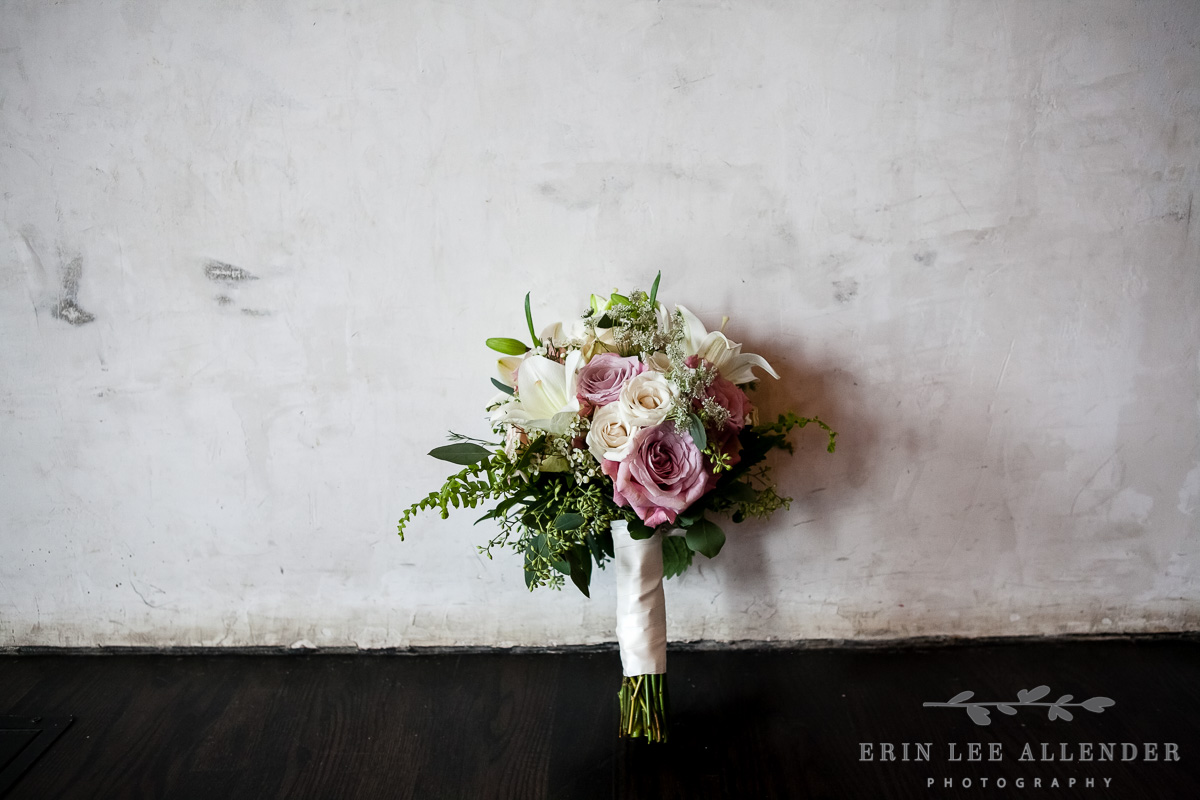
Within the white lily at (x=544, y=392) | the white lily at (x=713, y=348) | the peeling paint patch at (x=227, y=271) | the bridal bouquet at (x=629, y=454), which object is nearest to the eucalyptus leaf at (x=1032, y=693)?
the bridal bouquet at (x=629, y=454)

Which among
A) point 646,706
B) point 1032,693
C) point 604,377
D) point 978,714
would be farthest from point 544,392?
point 1032,693

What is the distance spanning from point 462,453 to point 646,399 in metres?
0.37

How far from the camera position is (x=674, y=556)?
4.21 feet

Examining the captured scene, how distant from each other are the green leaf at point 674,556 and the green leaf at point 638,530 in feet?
0.38

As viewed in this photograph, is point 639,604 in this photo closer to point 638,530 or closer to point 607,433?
point 638,530

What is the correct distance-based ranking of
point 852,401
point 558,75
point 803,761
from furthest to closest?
1. point 852,401
2. point 558,75
3. point 803,761

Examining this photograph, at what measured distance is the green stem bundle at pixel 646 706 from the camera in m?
1.20

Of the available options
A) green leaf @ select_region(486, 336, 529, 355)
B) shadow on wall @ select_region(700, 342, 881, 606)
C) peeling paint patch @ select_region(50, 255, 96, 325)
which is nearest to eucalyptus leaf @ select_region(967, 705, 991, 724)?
shadow on wall @ select_region(700, 342, 881, 606)

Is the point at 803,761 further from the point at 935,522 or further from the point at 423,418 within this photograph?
the point at 423,418

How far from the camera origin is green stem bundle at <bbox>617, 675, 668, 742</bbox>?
120 cm

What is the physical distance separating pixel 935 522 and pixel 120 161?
173 cm

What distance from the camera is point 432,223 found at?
1331 mm

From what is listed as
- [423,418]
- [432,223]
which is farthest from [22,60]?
[423,418]

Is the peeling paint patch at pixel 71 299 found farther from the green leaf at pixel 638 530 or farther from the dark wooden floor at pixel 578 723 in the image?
the green leaf at pixel 638 530
